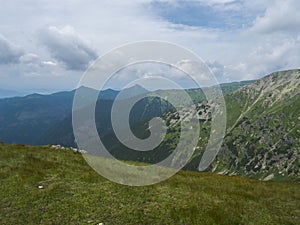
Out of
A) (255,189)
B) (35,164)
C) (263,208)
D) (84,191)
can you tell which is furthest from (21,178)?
(255,189)

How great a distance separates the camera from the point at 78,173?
2356cm

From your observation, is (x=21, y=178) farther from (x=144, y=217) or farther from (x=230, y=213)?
(x=230, y=213)

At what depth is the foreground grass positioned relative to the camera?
1608 centimetres

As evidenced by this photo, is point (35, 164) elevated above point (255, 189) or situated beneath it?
elevated above

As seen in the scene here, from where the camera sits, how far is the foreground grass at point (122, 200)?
1608 centimetres

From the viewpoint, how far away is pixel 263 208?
1881cm

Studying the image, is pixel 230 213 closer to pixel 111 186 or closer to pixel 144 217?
pixel 144 217

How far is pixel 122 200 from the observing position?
18.2 meters

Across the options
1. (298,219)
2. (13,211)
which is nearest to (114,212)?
(13,211)

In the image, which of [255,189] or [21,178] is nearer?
[21,178]

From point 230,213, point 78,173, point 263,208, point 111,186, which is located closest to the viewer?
point 230,213

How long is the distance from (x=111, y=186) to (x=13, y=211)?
683cm

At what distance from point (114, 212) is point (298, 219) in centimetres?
1162

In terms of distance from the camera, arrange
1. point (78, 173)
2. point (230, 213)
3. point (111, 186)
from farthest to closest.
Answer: point (78, 173) < point (111, 186) < point (230, 213)
